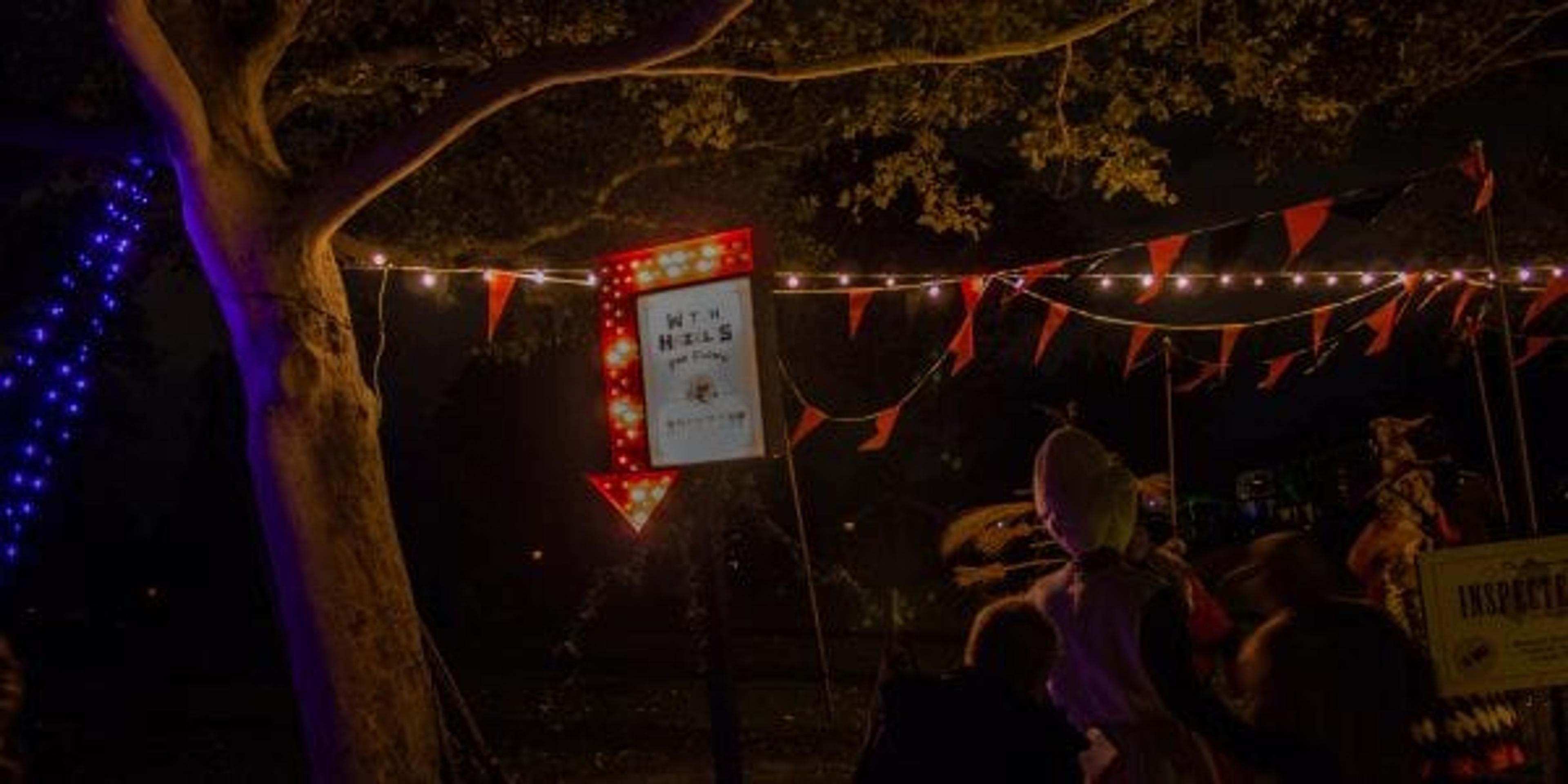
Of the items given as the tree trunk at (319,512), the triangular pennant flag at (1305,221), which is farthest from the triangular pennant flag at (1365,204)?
the tree trunk at (319,512)

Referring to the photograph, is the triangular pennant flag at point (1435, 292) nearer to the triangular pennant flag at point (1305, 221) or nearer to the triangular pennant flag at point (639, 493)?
the triangular pennant flag at point (1305, 221)

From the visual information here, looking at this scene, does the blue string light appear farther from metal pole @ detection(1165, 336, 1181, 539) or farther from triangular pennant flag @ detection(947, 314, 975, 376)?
metal pole @ detection(1165, 336, 1181, 539)

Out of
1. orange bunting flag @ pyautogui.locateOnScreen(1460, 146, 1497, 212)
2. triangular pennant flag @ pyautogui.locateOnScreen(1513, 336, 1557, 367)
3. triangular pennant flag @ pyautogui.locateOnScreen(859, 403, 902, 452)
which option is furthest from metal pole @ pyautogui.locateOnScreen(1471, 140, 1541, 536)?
triangular pennant flag @ pyautogui.locateOnScreen(1513, 336, 1557, 367)

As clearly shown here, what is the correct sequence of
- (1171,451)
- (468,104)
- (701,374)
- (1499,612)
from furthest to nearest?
(1171,451)
(468,104)
(701,374)
(1499,612)

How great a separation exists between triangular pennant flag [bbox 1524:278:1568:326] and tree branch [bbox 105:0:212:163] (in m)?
11.3

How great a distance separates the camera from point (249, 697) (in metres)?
18.8

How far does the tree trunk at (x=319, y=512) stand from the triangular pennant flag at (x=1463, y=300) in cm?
1137

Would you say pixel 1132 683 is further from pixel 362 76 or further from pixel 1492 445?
pixel 362 76

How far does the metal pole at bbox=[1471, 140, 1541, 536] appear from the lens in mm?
6840

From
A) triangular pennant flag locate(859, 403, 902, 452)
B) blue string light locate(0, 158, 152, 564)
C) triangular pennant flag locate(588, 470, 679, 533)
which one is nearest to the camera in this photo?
triangular pennant flag locate(588, 470, 679, 533)

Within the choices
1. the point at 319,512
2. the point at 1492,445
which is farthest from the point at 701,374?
the point at 1492,445

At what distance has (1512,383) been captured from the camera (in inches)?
267

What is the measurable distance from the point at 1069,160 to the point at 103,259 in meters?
7.19

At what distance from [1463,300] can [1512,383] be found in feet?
30.8
